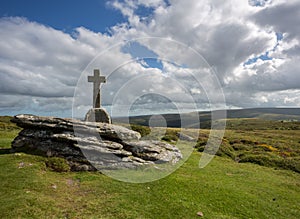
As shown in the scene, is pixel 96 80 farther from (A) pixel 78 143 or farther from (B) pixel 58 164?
(B) pixel 58 164

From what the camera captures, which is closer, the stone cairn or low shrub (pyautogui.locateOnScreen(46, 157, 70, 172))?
low shrub (pyautogui.locateOnScreen(46, 157, 70, 172))

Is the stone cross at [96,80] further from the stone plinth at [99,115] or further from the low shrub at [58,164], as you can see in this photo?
the low shrub at [58,164]

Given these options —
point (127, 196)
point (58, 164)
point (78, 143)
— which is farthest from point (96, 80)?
point (127, 196)

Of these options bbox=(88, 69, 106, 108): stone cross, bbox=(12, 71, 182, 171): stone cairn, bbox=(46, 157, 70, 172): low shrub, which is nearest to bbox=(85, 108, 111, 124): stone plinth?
bbox=(88, 69, 106, 108): stone cross

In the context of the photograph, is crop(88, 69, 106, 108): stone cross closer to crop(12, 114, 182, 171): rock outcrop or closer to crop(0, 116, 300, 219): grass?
crop(12, 114, 182, 171): rock outcrop

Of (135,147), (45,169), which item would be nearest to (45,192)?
(45,169)

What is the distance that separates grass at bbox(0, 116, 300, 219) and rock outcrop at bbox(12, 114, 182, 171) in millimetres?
1613

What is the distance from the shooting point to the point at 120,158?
22.3 m

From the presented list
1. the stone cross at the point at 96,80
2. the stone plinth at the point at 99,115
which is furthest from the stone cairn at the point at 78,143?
the stone cross at the point at 96,80

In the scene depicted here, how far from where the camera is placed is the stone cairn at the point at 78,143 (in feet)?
69.8

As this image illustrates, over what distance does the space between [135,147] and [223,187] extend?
10.2 meters

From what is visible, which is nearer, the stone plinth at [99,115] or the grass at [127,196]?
the grass at [127,196]

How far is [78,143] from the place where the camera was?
21844 mm

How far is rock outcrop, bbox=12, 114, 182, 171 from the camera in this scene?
2127cm
